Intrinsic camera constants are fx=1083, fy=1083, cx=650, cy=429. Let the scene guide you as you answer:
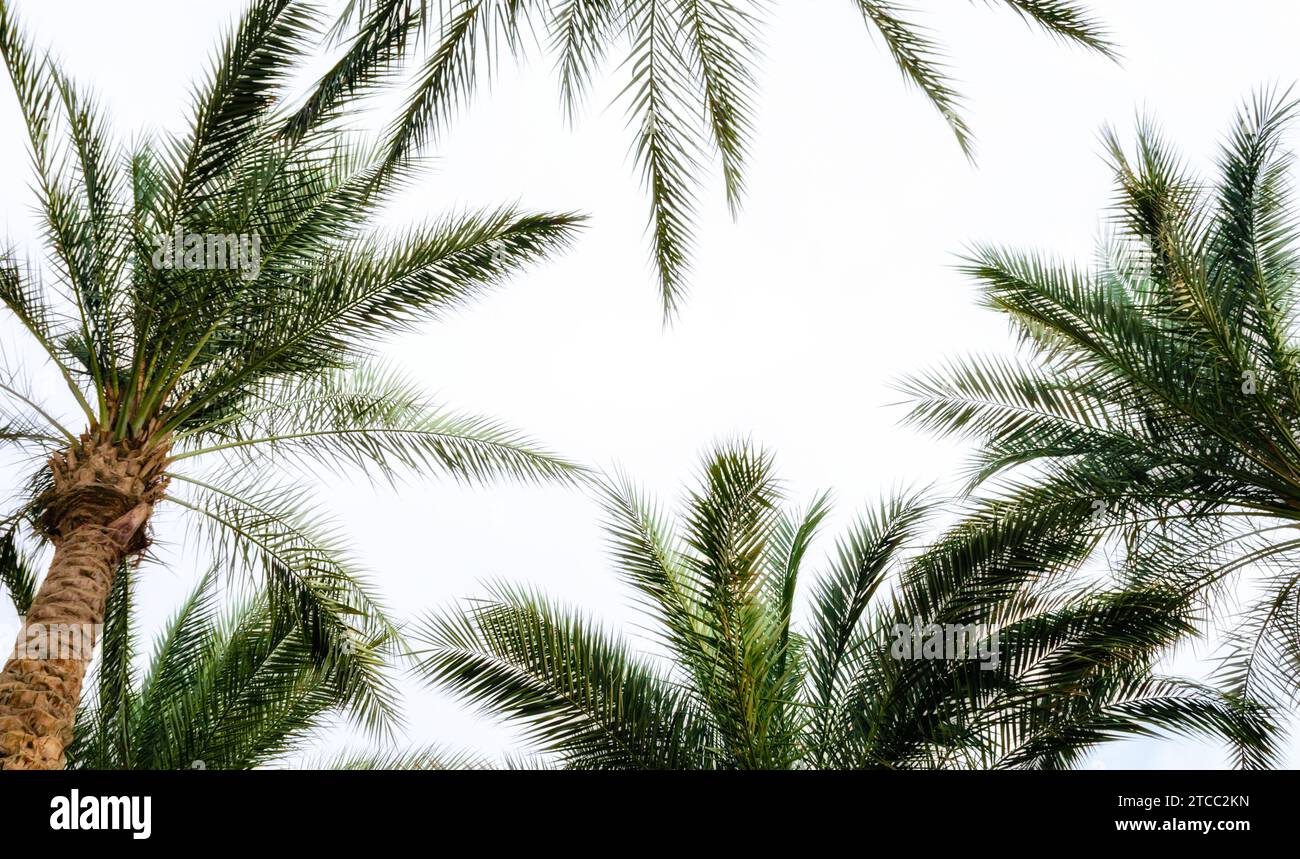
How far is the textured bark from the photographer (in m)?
5.80

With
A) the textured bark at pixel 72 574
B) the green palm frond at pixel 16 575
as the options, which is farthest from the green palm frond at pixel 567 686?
the green palm frond at pixel 16 575

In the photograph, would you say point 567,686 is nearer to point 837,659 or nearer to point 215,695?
point 837,659

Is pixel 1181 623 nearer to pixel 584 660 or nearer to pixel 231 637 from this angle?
pixel 584 660

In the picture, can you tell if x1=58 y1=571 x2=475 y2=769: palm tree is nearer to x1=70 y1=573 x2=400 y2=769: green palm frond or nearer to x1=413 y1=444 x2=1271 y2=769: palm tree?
x1=70 y1=573 x2=400 y2=769: green palm frond

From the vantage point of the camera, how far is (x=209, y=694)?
8.37 m

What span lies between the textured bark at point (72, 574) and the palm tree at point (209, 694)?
746mm

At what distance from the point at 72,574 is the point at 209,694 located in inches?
A: 92.9

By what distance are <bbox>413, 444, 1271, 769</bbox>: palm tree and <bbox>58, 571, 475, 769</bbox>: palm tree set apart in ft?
5.07

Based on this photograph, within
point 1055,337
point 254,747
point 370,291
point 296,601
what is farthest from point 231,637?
point 1055,337

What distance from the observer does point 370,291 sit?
750 cm

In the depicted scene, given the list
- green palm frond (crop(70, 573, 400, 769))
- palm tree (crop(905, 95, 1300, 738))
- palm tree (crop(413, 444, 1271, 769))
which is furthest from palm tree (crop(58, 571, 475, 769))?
palm tree (crop(905, 95, 1300, 738))

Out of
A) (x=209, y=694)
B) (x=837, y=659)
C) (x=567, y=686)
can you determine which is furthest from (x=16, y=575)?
(x=837, y=659)

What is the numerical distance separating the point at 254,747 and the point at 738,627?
4596 millimetres
